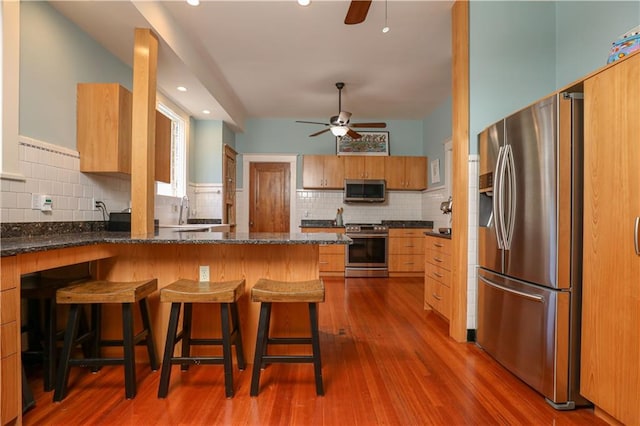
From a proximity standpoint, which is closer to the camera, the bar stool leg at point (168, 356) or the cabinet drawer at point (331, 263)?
the bar stool leg at point (168, 356)

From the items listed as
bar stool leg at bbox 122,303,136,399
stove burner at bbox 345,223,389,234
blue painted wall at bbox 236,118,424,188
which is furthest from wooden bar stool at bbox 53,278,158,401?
blue painted wall at bbox 236,118,424,188

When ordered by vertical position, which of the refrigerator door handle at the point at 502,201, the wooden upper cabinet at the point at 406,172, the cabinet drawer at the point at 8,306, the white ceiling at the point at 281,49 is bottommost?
the cabinet drawer at the point at 8,306

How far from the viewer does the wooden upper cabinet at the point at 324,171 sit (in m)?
5.64

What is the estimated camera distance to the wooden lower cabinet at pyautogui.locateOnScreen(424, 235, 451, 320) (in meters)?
2.97

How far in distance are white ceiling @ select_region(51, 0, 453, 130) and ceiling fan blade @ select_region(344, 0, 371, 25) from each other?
80 centimetres

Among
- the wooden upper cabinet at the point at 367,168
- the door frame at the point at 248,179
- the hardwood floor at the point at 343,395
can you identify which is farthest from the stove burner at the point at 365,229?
the hardwood floor at the point at 343,395

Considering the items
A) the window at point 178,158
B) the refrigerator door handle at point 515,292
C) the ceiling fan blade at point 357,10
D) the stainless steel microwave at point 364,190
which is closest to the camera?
the refrigerator door handle at point 515,292

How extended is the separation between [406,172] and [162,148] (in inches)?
160

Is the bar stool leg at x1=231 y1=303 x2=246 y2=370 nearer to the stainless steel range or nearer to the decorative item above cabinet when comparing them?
the stainless steel range

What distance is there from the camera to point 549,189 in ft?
5.79

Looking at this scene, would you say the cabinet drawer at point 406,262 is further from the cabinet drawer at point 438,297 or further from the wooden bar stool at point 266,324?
the wooden bar stool at point 266,324

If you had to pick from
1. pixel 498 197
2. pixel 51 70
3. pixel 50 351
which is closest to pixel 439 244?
pixel 498 197

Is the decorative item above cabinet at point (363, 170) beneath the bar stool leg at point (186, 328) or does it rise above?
above

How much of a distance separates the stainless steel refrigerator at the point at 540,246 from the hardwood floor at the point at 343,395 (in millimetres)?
217
